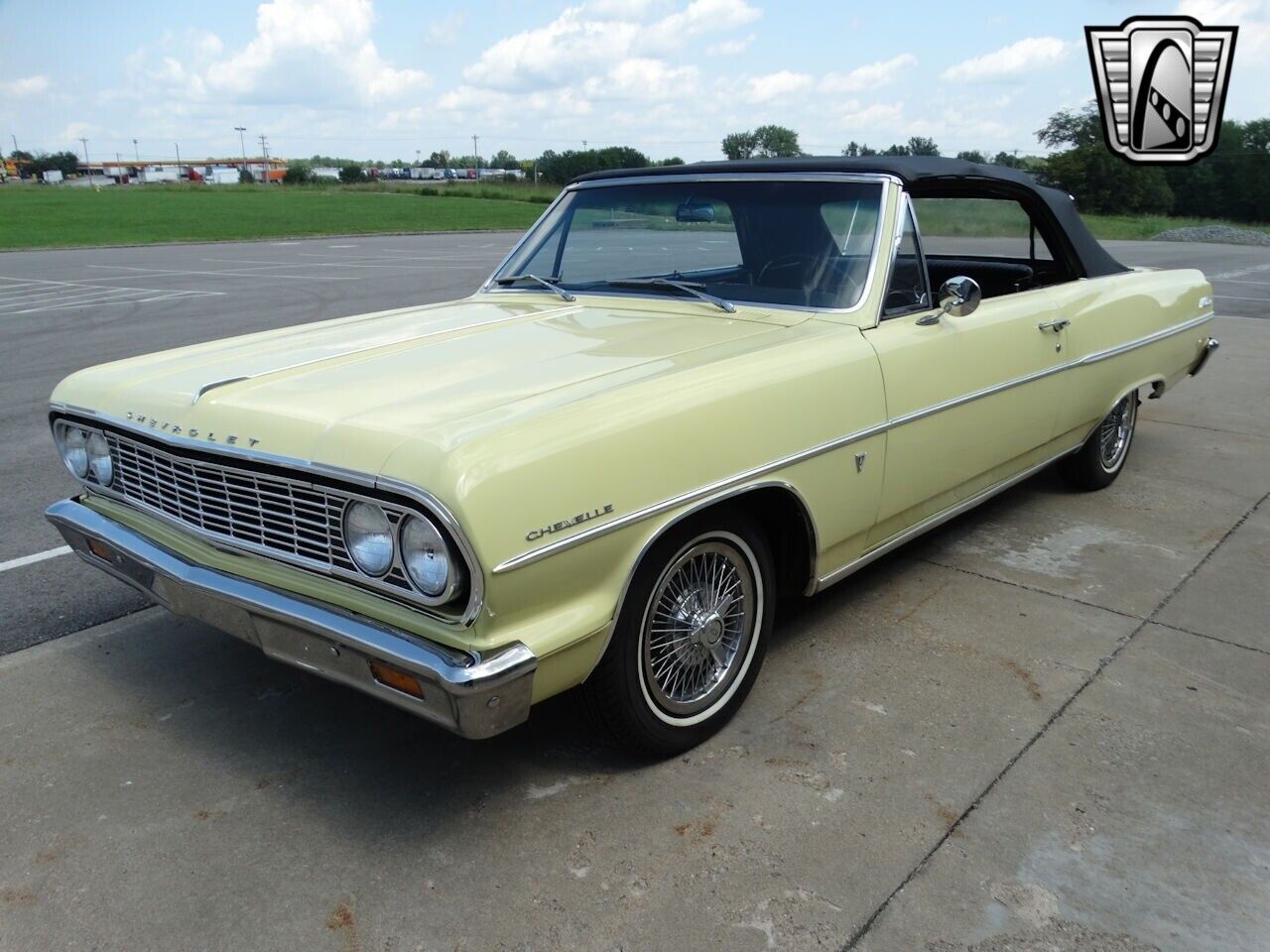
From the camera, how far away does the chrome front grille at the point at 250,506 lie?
247 cm

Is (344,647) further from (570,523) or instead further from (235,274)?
(235,274)

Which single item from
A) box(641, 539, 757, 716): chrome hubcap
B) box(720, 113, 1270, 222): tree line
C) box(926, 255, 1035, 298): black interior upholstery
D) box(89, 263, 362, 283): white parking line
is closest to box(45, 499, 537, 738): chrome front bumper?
box(641, 539, 757, 716): chrome hubcap

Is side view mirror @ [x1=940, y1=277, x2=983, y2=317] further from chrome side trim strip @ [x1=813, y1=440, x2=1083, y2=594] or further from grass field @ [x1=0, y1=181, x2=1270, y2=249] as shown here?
grass field @ [x1=0, y1=181, x2=1270, y2=249]

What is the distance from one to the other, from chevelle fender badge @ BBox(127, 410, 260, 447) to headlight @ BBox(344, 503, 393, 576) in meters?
0.37

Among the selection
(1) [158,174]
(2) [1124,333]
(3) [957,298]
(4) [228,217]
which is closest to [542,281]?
Answer: (3) [957,298]

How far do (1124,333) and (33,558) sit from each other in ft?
16.1

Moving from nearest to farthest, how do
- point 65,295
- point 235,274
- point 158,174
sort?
point 65,295 → point 235,274 → point 158,174

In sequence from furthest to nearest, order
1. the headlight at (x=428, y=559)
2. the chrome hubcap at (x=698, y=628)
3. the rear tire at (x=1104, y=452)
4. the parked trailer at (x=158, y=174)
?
1. the parked trailer at (x=158, y=174)
2. the rear tire at (x=1104, y=452)
3. the chrome hubcap at (x=698, y=628)
4. the headlight at (x=428, y=559)

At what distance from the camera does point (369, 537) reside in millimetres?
2418

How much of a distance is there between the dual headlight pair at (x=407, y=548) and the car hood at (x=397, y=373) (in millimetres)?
135

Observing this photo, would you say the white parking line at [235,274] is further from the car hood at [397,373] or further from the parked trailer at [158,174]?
the parked trailer at [158,174]

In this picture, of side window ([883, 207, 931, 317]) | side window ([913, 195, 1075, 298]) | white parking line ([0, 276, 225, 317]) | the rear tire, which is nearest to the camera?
side window ([883, 207, 931, 317])

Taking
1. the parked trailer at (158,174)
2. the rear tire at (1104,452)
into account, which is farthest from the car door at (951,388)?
the parked trailer at (158,174)

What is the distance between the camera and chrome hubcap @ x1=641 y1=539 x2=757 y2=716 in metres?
2.83
